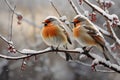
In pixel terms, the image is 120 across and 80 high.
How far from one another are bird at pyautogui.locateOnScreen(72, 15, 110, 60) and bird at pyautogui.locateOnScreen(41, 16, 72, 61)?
3.2 inches

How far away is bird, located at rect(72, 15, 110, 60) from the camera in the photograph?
2.06m

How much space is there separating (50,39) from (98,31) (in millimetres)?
329

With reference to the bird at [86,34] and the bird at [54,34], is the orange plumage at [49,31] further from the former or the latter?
the bird at [86,34]

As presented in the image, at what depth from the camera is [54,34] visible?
229cm

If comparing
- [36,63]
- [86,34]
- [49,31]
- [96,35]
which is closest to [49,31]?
[49,31]

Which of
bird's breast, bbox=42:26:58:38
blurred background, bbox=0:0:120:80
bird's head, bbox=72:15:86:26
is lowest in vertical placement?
bird's breast, bbox=42:26:58:38

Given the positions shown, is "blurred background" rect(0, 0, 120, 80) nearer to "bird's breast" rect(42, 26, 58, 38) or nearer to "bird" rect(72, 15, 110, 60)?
"bird's breast" rect(42, 26, 58, 38)

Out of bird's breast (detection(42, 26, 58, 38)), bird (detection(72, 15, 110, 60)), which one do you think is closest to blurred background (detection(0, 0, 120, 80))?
bird's breast (detection(42, 26, 58, 38))

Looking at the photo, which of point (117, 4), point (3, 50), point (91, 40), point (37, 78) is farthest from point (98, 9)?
point (37, 78)

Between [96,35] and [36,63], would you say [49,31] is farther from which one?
[36,63]

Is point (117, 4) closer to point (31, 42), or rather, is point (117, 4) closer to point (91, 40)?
point (31, 42)

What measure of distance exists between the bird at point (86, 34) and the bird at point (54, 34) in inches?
3.2

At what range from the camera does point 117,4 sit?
5891 millimetres

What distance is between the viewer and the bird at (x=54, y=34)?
2.23 metres
